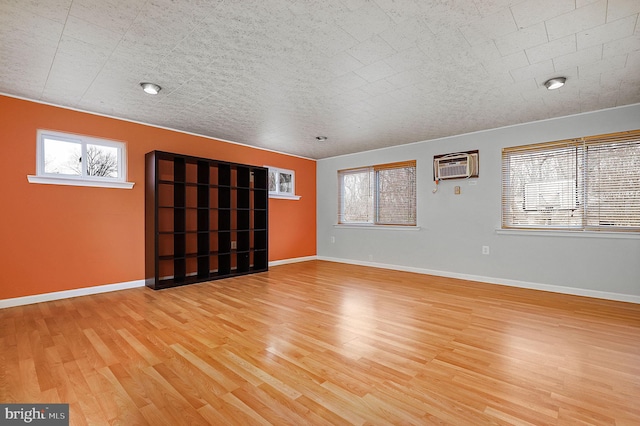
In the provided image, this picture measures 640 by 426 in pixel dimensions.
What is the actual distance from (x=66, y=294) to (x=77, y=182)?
142 centimetres

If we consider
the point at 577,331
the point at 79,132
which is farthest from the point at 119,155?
the point at 577,331

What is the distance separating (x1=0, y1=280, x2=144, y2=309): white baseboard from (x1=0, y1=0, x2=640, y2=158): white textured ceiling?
92.0 inches

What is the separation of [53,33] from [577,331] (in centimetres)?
499

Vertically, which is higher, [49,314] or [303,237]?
[303,237]

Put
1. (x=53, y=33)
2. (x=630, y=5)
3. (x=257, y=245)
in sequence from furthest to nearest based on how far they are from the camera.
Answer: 1. (x=257, y=245)
2. (x=53, y=33)
3. (x=630, y=5)

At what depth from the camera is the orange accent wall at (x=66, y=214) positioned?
10.9ft

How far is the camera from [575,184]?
396 centimetres

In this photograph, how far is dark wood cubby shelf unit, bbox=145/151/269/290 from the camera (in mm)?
4250

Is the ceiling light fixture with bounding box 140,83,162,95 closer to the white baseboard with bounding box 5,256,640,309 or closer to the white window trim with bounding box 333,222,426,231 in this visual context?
the white baseboard with bounding box 5,256,640,309

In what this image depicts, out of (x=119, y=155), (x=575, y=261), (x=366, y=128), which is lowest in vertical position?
(x=575, y=261)

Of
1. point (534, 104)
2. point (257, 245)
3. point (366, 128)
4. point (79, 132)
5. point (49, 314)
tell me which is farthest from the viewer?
point (257, 245)

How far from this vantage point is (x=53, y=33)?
2.19 m

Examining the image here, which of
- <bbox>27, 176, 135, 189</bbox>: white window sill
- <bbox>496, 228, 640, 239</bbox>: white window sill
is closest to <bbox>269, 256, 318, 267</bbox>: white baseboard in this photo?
<bbox>27, 176, 135, 189</bbox>: white window sill

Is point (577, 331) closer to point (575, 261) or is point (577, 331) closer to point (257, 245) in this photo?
point (575, 261)
